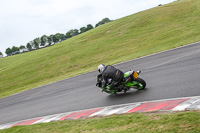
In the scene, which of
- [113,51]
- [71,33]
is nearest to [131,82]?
[113,51]

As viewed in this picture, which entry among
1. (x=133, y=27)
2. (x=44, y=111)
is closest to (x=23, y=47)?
(x=133, y=27)

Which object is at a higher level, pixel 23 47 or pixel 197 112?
pixel 23 47

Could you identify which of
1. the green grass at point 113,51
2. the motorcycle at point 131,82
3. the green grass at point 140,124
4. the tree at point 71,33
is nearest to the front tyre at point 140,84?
the motorcycle at point 131,82

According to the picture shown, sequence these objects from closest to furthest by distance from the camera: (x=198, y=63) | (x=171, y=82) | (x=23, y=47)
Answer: (x=171, y=82), (x=198, y=63), (x=23, y=47)

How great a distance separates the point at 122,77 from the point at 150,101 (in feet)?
6.76

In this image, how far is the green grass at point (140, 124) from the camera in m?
4.41

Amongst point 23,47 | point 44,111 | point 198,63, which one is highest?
point 23,47

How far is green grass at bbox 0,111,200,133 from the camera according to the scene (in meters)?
4.41

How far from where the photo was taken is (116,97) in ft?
31.1

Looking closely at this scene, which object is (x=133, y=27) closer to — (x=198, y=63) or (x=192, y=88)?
(x=198, y=63)

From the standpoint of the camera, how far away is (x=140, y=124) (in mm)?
5180

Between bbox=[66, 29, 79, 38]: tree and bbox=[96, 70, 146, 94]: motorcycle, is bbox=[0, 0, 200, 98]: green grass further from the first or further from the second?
bbox=[66, 29, 79, 38]: tree

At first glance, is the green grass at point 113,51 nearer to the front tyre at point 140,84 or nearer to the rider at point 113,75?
the front tyre at point 140,84

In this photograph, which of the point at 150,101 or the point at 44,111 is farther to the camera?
the point at 44,111
